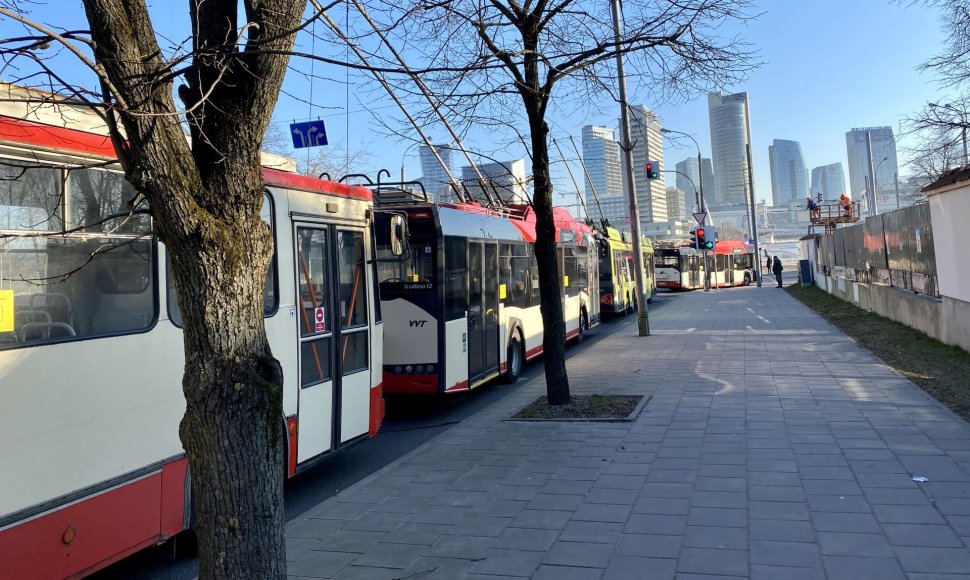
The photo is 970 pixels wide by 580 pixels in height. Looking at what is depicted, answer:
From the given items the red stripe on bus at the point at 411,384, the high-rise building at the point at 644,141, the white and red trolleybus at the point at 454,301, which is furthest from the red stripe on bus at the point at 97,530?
the high-rise building at the point at 644,141

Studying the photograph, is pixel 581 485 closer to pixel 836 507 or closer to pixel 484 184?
pixel 836 507

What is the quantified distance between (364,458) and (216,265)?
18.8 ft

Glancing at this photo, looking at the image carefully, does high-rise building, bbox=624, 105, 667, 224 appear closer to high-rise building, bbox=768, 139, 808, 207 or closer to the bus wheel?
the bus wheel

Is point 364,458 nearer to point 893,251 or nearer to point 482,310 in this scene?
point 482,310

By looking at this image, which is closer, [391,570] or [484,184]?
[391,570]

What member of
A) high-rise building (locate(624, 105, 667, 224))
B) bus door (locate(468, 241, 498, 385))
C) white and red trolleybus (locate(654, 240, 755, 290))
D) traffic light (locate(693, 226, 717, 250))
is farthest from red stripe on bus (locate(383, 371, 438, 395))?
white and red trolleybus (locate(654, 240, 755, 290))

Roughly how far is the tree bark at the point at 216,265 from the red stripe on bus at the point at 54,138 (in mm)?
1089

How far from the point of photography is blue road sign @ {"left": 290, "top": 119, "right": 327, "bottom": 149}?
1362 centimetres

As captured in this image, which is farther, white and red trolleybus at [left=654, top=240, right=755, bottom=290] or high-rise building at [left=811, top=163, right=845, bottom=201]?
high-rise building at [left=811, top=163, right=845, bottom=201]

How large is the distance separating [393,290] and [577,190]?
462 inches

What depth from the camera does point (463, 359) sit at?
1084 cm

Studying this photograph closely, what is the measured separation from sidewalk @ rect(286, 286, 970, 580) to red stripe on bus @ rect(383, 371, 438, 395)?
75 cm

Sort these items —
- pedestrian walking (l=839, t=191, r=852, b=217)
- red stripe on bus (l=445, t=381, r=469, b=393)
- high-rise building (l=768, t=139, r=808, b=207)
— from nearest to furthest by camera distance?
red stripe on bus (l=445, t=381, r=469, b=393) < pedestrian walking (l=839, t=191, r=852, b=217) < high-rise building (l=768, t=139, r=808, b=207)

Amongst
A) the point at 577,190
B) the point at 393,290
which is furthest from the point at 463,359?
the point at 577,190
